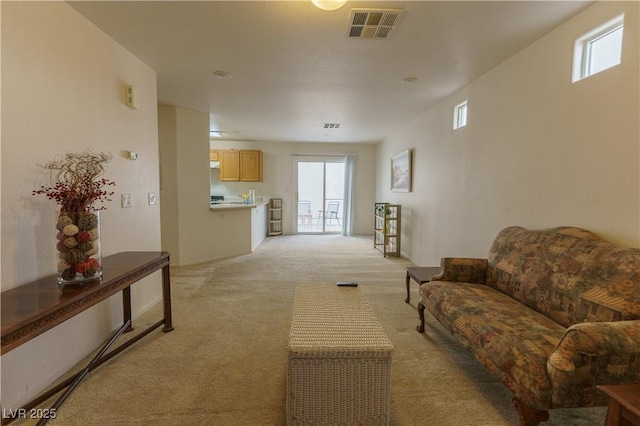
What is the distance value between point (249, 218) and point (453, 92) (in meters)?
3.94

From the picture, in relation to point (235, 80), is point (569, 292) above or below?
below

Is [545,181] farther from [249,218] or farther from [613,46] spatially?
[249,218]

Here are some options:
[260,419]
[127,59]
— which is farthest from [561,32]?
[127,59]

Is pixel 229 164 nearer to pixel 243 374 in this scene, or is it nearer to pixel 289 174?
pixel 289 174

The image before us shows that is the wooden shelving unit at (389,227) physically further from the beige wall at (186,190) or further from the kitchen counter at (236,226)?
the beige wall at (186,190)

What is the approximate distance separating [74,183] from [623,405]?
9.03ft

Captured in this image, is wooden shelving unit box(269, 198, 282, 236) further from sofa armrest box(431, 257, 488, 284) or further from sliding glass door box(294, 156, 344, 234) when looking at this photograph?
sofa armrest box(431, 257, 488, 284)

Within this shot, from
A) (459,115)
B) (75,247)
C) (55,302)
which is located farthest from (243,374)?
(459,115)

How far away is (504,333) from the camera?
1.58m

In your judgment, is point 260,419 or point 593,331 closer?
point 593,331

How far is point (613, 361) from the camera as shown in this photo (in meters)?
1.23

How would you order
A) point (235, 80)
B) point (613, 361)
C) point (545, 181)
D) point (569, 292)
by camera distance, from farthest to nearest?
point (235, 80), point (545, 181), point (569, 292), point (613, 361)

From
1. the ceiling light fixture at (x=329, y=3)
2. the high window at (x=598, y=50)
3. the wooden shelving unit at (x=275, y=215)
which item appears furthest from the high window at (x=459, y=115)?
the wooden shelving unit at (x=275, y=215)

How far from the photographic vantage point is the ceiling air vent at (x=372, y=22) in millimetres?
2027
